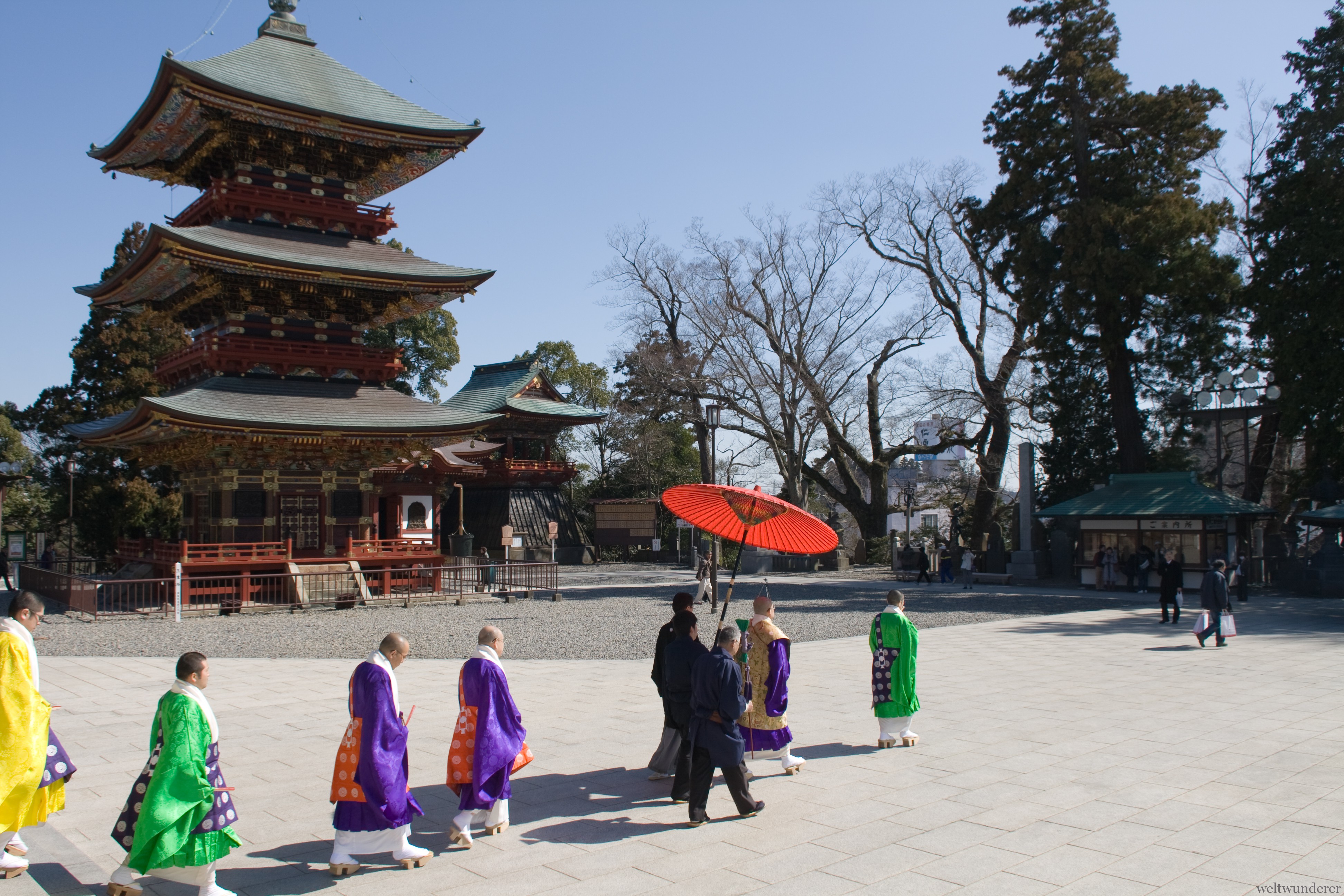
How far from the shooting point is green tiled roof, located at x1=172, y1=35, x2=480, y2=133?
2341 centimetres

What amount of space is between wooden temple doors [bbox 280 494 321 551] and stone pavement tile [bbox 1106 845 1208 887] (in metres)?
21.8

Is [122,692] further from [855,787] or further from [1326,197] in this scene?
[1326,197]

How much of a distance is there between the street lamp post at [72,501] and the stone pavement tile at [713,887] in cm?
2510

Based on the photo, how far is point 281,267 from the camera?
22.8 m

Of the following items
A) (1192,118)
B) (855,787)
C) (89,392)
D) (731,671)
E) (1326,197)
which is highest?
(1192,118)

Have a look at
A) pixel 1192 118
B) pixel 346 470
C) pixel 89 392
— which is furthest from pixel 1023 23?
pixel 89 392

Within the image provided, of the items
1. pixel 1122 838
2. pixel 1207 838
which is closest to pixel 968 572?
pixel 1207 838

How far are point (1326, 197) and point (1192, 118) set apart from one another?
4800mm

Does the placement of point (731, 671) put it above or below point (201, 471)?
below

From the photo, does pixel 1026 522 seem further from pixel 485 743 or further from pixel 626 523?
pixel 485 743

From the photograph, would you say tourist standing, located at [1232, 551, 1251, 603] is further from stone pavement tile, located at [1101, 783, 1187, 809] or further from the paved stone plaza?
stone pavement tile, located at [1101, 783, 1187, 809]

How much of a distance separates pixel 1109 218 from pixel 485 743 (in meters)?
27.8

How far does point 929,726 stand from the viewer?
945cm

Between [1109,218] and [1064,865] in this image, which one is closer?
[1064,865]
